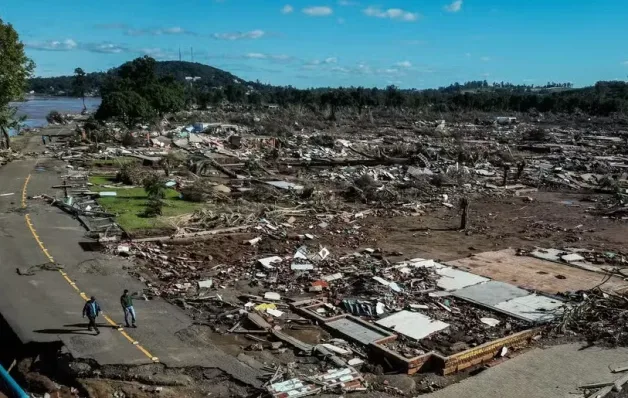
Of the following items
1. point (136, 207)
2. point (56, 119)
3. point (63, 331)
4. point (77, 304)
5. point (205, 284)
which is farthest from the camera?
point (56, 119)

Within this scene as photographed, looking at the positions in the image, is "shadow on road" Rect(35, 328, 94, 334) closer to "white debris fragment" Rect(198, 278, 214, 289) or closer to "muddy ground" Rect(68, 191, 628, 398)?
"muddy ground" Rect(68, 191, 628, 398)

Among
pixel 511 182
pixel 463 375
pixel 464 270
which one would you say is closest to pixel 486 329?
pixel 463 375

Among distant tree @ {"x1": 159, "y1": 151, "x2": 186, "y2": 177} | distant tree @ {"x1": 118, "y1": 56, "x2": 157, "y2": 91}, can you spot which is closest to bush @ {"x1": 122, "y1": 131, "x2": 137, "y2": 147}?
distant tree @ {"x1": 159, "y1": 151, "x2": 186, "y2": 177}

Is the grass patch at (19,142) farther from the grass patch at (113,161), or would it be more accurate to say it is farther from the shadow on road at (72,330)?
the shadow on road at (72,330)

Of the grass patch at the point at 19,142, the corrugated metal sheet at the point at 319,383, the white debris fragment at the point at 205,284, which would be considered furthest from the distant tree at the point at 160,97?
the corrugated metal sheet at the point at 319,383

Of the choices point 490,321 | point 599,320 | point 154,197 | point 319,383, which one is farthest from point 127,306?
point 154,197

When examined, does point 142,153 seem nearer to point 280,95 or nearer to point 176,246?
point 176,246

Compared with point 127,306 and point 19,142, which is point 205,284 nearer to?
point 127,306
